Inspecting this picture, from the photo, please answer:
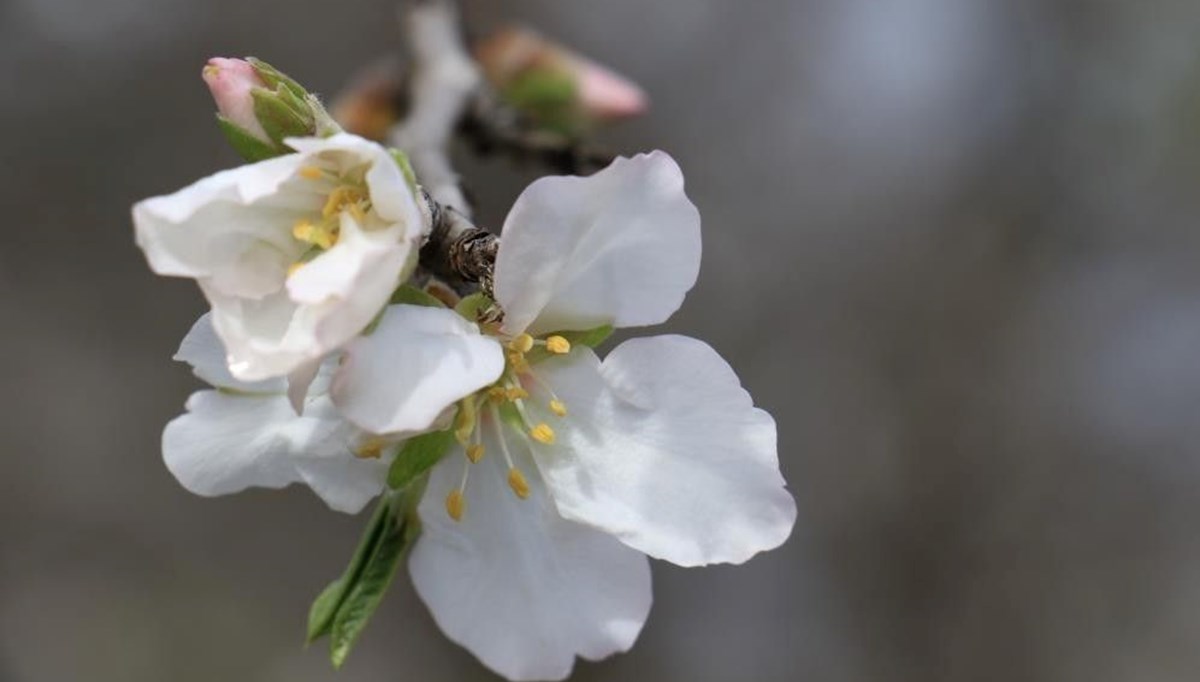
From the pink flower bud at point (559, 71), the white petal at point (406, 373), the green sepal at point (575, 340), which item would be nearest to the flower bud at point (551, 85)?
the pink flower bud at point (559, 71)

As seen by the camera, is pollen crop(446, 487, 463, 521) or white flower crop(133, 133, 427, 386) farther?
pollen crop(446, 487, 463, 521)

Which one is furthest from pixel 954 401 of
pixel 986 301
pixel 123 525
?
pixel 123 525

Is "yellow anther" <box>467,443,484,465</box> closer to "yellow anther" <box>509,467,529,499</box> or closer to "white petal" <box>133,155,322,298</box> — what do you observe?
"yellow anther" <box>509,467,529,499</box>

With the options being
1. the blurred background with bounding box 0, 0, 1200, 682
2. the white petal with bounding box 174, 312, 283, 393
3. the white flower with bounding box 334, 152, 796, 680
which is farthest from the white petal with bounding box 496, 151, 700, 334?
the blurred background with bounding box 0, 0, 1200, 682

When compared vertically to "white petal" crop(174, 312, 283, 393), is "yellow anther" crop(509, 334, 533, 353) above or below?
above

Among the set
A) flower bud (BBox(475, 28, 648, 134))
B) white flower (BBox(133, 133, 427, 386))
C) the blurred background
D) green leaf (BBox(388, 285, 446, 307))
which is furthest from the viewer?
the blurred background

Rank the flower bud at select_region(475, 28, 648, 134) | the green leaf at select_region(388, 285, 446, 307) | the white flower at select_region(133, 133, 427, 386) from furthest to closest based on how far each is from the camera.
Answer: the flower bud at select_region(475, 28, 648, 134) < the green leaf at select_region(388, 285, 446, 307) < the white flower at select_region(133, 133, 427, 386)

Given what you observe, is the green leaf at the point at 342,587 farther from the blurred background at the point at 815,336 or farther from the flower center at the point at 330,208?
the blurred background at the point at 815,336

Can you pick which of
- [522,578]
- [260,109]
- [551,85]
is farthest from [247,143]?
[551,85]
